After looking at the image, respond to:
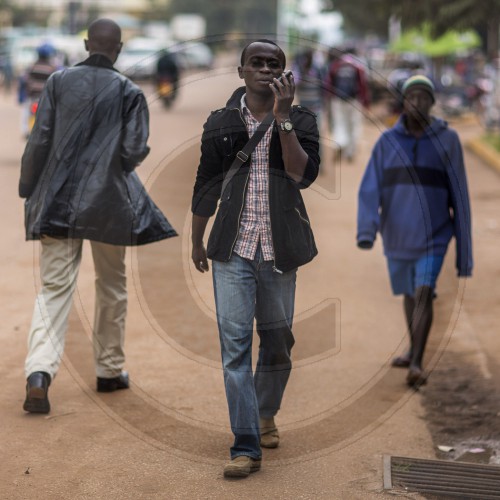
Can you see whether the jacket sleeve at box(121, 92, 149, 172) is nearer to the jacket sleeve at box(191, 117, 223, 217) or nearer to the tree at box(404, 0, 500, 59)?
the jacket sleeve at box(191, 117, 223, 217)

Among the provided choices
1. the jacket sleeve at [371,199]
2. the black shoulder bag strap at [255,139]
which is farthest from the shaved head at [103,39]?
the jacket sleeve at [371,199]

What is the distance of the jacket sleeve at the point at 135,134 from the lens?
5531mm

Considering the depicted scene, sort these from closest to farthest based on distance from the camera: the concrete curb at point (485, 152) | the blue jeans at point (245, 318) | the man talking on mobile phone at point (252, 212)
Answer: the man talking on mobile phone at point (252, 212)
the blue jeans at point (245, 318)
the concrete curb at point (485, 152)

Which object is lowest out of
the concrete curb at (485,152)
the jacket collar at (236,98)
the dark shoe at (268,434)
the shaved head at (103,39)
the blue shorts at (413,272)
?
the dark shoe at (268,434)

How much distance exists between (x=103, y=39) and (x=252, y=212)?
160 cm

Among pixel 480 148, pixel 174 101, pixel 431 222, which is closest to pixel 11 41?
pixel 174 101

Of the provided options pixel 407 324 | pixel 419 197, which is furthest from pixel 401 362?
pixel 419 197

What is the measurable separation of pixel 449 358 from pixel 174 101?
17.7 m

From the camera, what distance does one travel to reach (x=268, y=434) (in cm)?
515

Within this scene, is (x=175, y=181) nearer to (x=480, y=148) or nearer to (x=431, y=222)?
(x=431, y=222)

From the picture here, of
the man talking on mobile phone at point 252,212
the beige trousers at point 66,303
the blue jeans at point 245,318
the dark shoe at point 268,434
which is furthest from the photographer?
the beige trousers at point 66,303

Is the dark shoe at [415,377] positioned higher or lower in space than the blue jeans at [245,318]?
lower

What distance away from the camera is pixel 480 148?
813 inches

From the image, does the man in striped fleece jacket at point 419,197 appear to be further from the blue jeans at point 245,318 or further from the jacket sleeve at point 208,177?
the jacket sleeve at point 208,177
